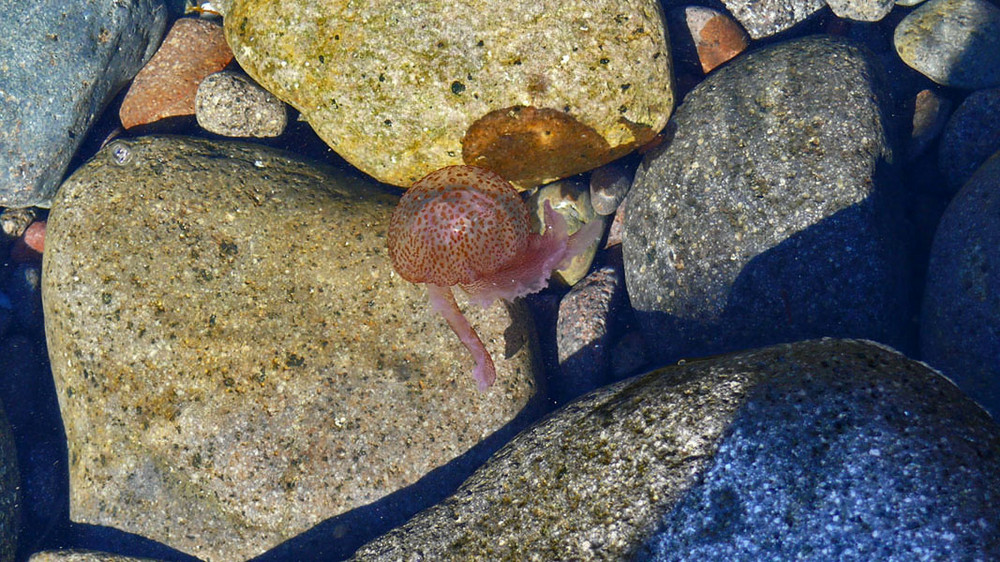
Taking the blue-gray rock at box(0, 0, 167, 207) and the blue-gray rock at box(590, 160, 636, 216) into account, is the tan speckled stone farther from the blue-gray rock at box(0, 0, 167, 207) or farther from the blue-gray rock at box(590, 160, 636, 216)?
the blue-gray rock at box(590, 160, 636, 216)

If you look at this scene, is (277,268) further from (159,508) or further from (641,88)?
(641,88)

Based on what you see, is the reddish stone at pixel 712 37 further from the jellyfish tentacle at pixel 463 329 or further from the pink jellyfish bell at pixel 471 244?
the jellyfish tentacle at pixel 463 329

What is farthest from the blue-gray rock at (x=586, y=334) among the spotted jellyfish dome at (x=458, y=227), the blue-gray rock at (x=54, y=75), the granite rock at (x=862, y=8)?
the blue-gray rock at (x=54, y=75)

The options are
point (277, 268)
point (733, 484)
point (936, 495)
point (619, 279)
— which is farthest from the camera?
point (619, 279)

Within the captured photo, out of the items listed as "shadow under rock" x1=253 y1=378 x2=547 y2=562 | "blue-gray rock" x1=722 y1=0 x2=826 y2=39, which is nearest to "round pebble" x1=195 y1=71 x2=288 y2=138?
"shadow under rock" x1=253 y1=378 x2=547 y2=562

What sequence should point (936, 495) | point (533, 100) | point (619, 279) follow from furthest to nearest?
point (619, 279) → point (533, 100) → point (936, 495)

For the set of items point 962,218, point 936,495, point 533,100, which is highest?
point 533,100

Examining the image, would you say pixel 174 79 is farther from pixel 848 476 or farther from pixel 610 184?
pixel 848 476

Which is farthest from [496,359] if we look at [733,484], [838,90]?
[838,90]

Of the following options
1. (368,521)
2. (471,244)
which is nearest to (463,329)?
(471,244)
